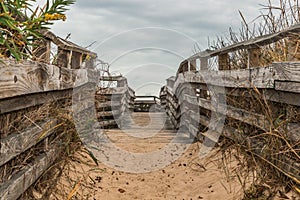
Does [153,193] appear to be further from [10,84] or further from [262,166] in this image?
[10,84]

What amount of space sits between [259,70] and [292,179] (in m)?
1.39

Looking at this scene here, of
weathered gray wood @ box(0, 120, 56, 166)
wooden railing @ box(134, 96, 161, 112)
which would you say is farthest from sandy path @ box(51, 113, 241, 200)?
wooden railing @ box(134, 96, 161, 112)

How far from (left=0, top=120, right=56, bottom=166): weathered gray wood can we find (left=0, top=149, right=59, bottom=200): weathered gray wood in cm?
16

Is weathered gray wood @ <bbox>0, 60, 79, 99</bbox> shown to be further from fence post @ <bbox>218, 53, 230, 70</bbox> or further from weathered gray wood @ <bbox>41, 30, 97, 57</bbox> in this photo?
fence post @ <bbox>218, 53, 230, 70</bbox>

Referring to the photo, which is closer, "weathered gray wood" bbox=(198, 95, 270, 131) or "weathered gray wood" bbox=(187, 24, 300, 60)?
"weathered gray wood" bbox=(187, 24, 300, 60)

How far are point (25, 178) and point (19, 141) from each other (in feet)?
0.93

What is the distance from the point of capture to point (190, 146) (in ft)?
24.2

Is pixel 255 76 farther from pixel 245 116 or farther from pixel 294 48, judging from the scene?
pixel 294 48

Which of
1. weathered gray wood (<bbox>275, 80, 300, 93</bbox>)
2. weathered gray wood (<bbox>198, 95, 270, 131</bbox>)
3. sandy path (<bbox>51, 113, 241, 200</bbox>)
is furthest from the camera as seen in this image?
sandy path (<bbox>51, 113, 241, 200</bbox>)

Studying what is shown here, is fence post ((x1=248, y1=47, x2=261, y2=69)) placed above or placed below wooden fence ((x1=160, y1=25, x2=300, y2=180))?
above

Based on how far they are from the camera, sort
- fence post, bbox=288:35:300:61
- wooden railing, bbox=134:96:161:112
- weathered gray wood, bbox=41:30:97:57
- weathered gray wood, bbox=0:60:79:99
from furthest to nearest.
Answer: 1. wooden railing, bbox=134:96:161:112
2. weathered gray wood, bbox=41:30:97:57
3. fence post, bbox=288:35:300:61
4. weathered gray wood, bbox=0:60:79:99

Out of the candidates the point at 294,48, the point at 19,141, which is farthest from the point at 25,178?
the point at 294,48

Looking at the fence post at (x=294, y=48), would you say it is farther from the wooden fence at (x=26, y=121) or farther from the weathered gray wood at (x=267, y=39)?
the wooden fence at (x=26, y=121)

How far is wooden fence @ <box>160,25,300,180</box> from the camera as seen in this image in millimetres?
3316
